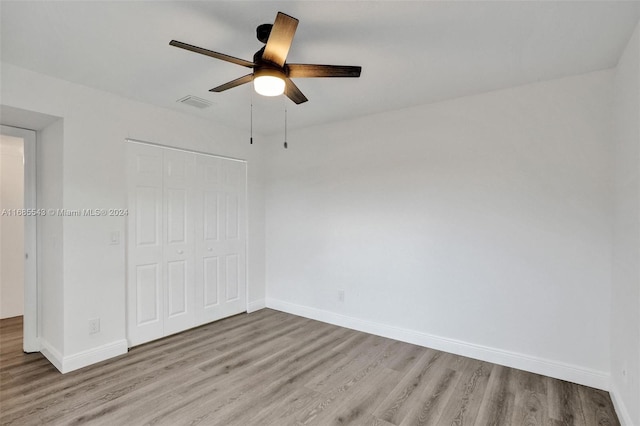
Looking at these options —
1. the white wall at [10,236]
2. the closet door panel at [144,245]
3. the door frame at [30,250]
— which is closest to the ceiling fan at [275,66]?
the closet door panel at [144,245]

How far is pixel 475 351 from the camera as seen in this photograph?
2971 millimetres

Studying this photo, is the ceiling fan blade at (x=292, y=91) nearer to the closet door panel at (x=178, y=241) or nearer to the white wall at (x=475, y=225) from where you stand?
the white wall at (x=475, y=225)

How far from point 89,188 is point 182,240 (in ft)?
3.56

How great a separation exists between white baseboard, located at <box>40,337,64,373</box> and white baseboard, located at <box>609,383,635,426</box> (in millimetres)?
4203

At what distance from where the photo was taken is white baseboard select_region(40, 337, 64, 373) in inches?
108

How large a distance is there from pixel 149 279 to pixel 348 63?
2.93m

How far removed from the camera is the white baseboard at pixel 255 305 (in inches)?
172

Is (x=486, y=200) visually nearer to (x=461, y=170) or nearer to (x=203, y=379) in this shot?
(x=461, y=170)

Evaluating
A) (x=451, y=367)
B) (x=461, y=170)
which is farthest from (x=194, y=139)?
(x=451, y=367)

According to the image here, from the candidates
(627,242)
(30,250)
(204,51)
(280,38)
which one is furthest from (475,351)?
(30,250)

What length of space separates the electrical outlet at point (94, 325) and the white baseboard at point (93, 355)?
160 mm

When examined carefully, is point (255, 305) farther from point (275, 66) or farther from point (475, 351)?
point (275, 66)

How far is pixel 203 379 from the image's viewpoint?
2576 millimetres

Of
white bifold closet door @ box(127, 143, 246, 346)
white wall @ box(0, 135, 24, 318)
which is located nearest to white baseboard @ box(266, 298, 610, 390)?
white bifold closet door @ box(127, 143, 246, 346)
